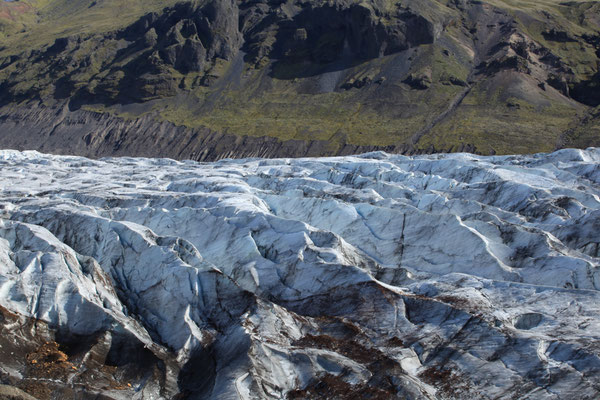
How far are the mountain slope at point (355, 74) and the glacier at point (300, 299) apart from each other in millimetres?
80941

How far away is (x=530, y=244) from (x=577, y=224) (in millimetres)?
5781

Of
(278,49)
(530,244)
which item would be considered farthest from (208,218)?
(278,49)

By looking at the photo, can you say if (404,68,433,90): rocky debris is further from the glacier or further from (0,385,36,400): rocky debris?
(0,385,36,400): rocky debris

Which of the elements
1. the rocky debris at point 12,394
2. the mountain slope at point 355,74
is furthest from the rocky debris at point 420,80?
the rocky debris at point 12,394

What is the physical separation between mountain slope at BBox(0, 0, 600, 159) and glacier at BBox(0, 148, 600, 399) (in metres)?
80.9

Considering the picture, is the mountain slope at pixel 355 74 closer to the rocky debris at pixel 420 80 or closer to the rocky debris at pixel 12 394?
the rocky debris at pixel 420 80

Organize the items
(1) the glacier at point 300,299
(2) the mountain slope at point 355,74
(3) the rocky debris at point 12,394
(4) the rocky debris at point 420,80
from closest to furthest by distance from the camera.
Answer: (3) the rocky debris at point 12,394 < (1) the glacier at point 300,299 < (2) the mountain slope at point 355,74 < (4) the rocky debris at point 420,80

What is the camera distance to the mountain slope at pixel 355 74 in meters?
128

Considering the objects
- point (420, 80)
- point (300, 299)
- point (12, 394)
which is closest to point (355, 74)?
→ point (420, 80)

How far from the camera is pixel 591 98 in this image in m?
138

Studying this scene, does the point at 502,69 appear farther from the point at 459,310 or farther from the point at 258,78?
the point at 459,310

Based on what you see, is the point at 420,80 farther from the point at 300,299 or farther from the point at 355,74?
Result: the point at 300,299

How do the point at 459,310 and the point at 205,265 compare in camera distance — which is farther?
the point at 205,265

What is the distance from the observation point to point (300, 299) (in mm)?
28562
